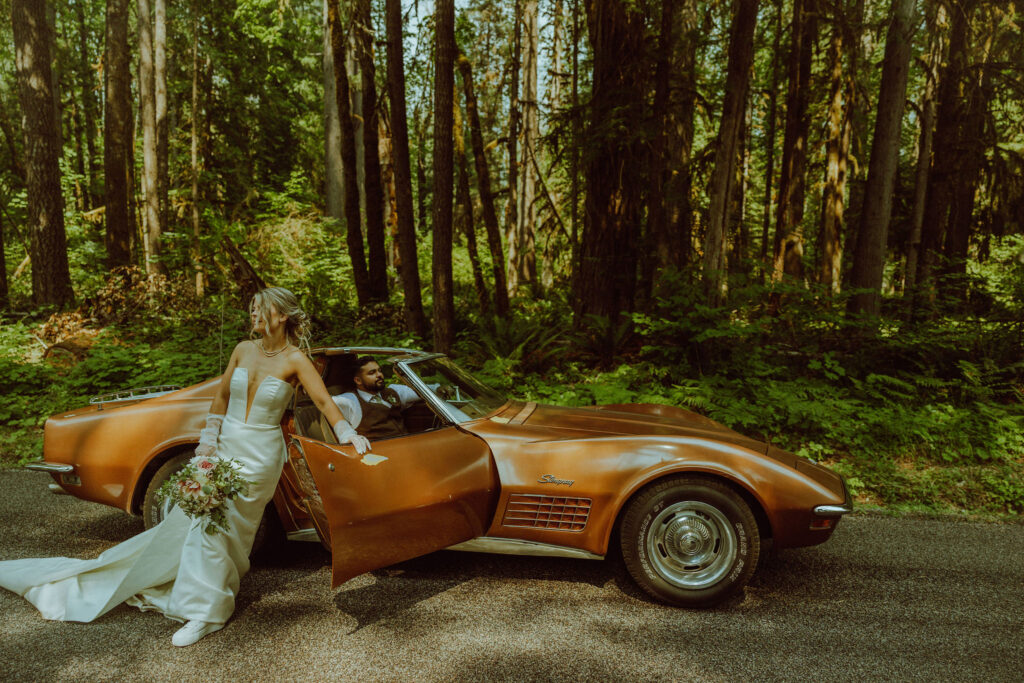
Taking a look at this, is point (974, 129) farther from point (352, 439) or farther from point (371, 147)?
point (352, 439)

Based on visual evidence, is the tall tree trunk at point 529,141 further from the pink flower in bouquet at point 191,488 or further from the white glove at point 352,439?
the pink flower in bouquet at point 191,488

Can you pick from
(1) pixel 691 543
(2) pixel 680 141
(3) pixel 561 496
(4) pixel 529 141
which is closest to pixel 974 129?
(2) pixel 680 141

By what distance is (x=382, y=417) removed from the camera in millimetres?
3967

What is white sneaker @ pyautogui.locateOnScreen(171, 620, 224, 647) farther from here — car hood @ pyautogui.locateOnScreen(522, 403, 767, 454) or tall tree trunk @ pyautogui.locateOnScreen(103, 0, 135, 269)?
tall tree trunk @ pyautogui.locateOnScreen(103, 0, 135, 269)

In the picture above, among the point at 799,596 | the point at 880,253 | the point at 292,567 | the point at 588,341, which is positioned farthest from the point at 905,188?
the point at 292,567

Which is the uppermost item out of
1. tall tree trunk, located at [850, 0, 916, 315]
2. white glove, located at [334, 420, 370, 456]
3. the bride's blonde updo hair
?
tall tree trunk, located at [850, 0, 916, 315]

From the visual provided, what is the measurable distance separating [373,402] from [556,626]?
189cm

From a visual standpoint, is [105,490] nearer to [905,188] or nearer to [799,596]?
[799,596]

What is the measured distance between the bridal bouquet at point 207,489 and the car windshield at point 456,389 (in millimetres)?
1184

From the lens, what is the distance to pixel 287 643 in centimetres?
287

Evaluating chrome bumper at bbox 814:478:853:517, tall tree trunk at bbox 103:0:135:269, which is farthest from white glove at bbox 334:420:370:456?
tall tree trunk at bbox 103:0:135:269

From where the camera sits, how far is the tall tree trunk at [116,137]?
42.6 ft

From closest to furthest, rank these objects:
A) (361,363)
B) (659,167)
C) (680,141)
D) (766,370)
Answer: (361,363) < (766,370) < (659,167) < (680,141)

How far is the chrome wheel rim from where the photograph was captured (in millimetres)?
3270
